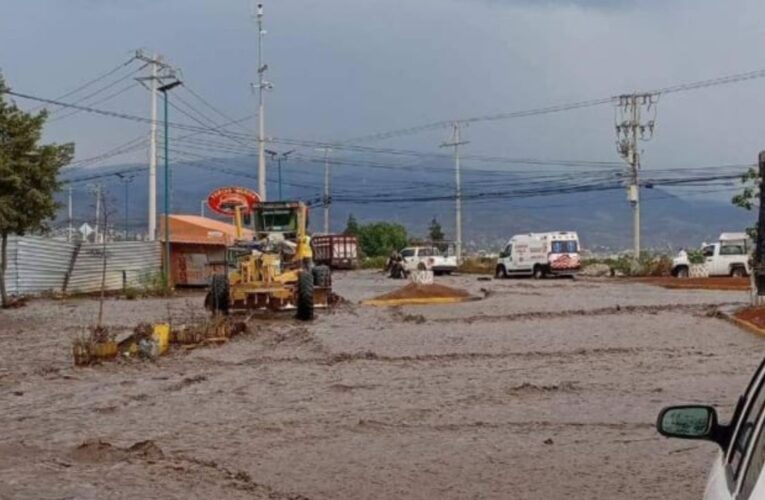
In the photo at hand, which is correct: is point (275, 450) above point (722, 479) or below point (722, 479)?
below

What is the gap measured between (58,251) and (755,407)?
4412cm

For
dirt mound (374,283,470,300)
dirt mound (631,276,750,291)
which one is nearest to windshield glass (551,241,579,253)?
dirt mound (631,276,750,291)

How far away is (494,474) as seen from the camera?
32.6ft

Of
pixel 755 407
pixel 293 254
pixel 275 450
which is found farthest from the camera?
pixel 293 254

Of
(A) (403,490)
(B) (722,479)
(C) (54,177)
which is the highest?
(C) (54,177)

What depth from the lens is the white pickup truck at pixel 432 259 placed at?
2788 inches

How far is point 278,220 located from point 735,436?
28.0m

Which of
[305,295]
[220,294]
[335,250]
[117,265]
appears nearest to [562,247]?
[335,250]

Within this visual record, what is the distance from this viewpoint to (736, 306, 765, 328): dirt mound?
25.7m

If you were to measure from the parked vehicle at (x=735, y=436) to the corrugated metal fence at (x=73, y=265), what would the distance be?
3816 cm

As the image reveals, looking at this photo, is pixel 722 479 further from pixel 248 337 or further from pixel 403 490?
pixel 248 337

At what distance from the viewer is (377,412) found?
1384 centimetres

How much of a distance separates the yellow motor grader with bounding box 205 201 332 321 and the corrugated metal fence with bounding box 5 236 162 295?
11311 millimetres

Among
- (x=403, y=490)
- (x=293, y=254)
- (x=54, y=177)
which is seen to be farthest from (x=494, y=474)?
(x=54, y=177)
